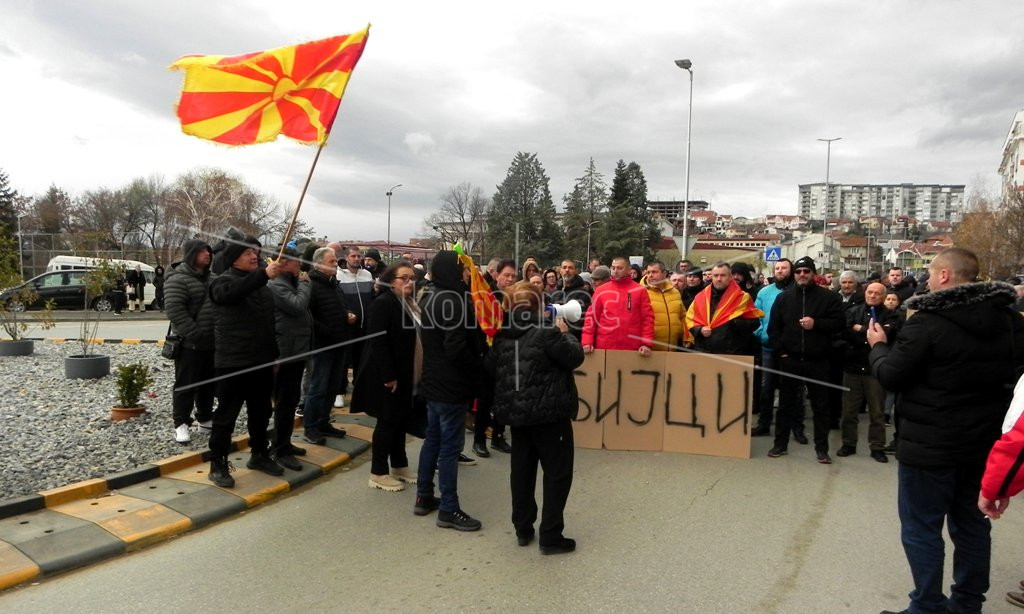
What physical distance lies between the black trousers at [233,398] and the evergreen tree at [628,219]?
2162 inches

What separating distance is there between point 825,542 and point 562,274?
5.67 m

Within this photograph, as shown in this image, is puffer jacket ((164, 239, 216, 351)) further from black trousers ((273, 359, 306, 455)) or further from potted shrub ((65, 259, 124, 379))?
potted shrub ((65, 259, 124, 379))

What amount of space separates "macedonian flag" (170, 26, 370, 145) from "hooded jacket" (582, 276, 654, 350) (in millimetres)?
3361

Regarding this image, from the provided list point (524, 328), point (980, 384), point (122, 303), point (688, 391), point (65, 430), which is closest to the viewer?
point (980, 384)

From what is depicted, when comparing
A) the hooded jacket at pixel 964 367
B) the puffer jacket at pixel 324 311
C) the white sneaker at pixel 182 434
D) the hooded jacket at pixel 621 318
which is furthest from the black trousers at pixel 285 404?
the hooded jacket at pixel 964 367

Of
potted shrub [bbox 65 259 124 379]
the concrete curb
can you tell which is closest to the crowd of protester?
the concrete curb

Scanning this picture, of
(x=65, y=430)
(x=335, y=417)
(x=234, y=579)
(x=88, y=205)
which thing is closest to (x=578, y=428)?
(x=335, y=417)

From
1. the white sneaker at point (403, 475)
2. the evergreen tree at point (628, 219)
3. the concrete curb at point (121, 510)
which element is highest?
the evergreen tree at point (628, 219)

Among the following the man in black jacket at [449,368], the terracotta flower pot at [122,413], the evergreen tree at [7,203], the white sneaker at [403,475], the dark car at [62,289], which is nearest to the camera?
the man in black jacket at [449,368]

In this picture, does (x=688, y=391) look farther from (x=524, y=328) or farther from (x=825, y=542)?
(x=524, y=328)

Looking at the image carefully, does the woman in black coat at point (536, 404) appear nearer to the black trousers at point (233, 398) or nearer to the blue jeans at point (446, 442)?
the blue jeans at point (446, 442)

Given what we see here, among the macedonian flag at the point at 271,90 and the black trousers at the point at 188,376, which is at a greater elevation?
the macedonian flag at the point at 271,90

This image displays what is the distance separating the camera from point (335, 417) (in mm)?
7777

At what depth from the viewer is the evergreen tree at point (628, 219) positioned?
211 ft
